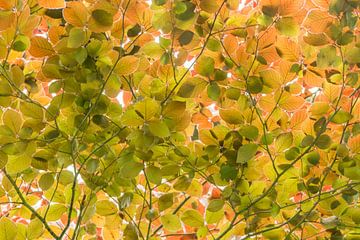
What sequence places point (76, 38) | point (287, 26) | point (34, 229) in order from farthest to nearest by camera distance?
point (34, 229), point (287, 26), point (76, 38)

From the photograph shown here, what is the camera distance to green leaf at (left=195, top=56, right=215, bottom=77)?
124 centimetres

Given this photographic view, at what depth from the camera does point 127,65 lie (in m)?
1.20

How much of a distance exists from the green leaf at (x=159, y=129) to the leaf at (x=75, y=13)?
0.30 m

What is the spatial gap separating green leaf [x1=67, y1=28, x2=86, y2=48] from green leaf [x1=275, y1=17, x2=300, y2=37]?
49 centimetres

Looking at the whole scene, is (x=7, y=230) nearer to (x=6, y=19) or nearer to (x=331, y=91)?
(x=6, y=19)

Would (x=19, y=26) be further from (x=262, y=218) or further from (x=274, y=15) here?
(x=262, y=218)

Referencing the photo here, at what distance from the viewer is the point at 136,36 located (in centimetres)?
128

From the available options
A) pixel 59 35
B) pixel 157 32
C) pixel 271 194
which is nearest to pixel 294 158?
pixel 271 194

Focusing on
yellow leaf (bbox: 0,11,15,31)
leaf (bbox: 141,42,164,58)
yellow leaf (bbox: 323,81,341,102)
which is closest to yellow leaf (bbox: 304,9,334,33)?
yellow leaf (bbox: 323,81,341,102)

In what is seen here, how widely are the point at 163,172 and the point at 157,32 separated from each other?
15.4 inches

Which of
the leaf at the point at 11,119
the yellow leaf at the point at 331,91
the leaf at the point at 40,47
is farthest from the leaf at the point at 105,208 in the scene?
the yellow leaf at the point at 331,91

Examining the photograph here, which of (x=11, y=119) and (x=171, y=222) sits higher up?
(x=11, y=119)

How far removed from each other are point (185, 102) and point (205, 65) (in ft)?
0.43

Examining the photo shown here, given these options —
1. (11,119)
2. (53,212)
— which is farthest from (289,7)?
(53,212)
